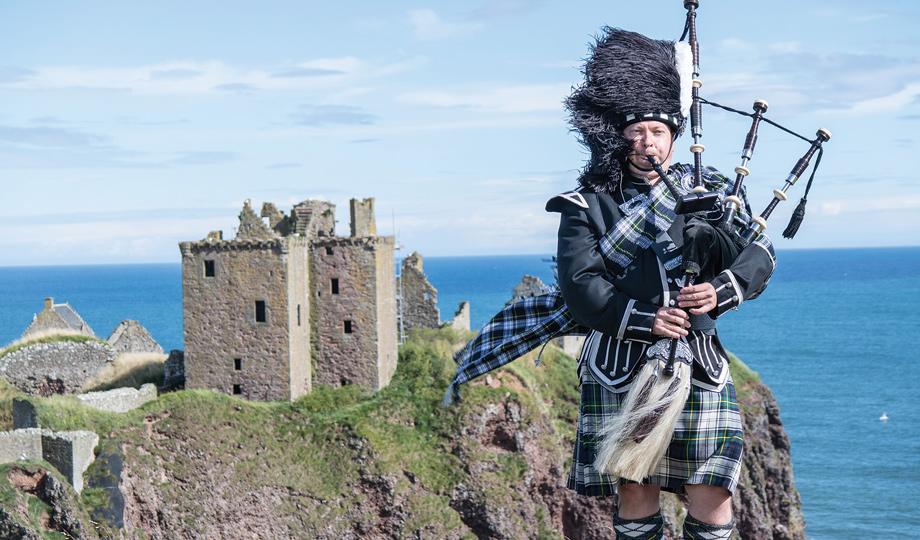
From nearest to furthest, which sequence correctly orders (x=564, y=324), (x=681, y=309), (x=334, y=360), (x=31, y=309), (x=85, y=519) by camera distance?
(x=681, y=309) < (x=564, y=324) < (x=85, y=519) < (x=334, y=360) < (x=31, y=309)

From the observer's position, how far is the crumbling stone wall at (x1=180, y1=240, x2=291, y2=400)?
3581 centimetres

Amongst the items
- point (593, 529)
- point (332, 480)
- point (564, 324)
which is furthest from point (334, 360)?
point (564, 324)

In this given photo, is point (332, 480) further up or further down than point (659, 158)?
further down

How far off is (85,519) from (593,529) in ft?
50.1

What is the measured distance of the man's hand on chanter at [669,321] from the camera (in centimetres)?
726

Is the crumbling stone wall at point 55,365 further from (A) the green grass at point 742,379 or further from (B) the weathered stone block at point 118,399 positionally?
(A) the green grass at point 742,379

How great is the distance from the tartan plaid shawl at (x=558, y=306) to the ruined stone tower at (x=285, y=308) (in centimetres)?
2734

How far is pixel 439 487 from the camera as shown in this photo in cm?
3525

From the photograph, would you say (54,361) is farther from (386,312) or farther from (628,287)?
(628,287)

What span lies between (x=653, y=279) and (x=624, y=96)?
123cm

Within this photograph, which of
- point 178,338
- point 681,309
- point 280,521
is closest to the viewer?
point 681,309

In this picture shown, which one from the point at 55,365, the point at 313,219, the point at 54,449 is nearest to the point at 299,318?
the point at 313,219

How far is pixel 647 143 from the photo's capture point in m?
7.86

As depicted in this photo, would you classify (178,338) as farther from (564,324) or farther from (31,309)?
(564,324)
